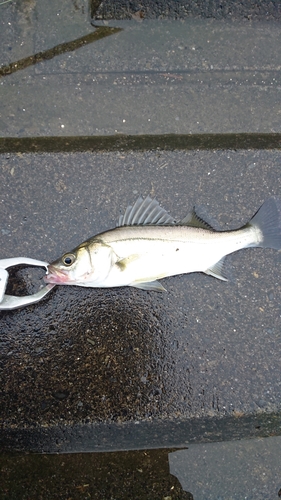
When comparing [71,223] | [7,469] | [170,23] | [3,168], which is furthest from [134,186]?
[7,469]

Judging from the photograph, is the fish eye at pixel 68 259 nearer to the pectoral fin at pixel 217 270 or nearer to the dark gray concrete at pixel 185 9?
the pectoral fin at pixel 217 270

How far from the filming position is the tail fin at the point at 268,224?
136 inches

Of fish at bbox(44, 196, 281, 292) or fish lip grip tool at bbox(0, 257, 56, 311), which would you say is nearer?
fish at bbox(44, 196, 281, 292)

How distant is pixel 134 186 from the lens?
3.62 meters

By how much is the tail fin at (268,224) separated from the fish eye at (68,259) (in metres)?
1.46

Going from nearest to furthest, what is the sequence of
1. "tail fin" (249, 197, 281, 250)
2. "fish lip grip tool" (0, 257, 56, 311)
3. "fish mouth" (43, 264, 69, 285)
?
1. "fish mouth" (43, 264, 69, 285)
2. "fish lip grip tool" (0, 257, 56, 311)
3. "tail fin" (249, 197, 281, 250)

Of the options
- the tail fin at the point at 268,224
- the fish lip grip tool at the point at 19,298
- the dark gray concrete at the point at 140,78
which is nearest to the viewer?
the fish lip grip tool at the point at 19,298

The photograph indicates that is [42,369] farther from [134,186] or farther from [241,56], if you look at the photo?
[241,56]

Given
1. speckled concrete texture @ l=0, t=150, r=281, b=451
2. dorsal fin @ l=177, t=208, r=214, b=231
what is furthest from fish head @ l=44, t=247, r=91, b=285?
dorsal fin @ l=177, t=208, r=214, b=231

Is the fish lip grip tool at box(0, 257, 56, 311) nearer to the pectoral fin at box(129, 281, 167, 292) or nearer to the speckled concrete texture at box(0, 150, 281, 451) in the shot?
the speckled concrete texture at box(0, 150, 281, 451)

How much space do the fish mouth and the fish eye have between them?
0.25 ft

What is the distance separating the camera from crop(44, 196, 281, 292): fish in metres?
3.15

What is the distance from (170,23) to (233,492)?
13.5ft

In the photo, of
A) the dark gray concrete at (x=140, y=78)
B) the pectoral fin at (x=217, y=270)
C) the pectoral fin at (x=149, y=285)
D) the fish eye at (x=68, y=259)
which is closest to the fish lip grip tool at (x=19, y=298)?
the fish eye at (x=68, y=259)
